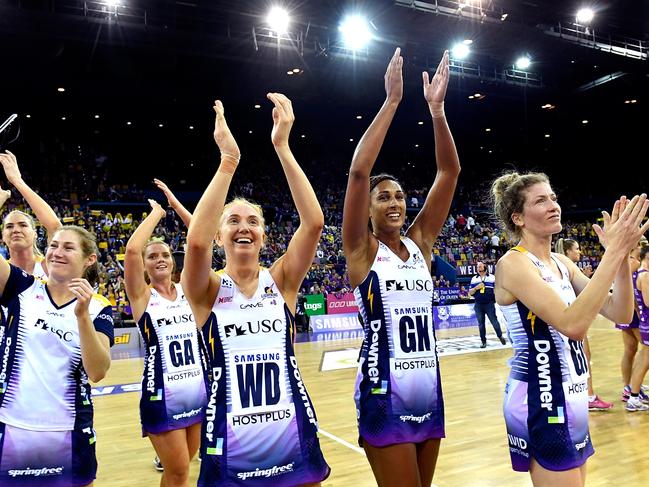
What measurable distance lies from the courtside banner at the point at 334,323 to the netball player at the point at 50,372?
1168 centimetres

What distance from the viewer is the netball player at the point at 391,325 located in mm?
2148

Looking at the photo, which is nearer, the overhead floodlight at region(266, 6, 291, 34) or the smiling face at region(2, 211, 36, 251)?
Result: the smiling face at region(2, 211, 36, 251)

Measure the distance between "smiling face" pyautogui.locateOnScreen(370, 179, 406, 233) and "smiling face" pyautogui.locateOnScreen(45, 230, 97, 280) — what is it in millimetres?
1384

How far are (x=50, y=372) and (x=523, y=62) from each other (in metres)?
16.7

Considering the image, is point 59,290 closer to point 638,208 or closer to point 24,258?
point 24,258

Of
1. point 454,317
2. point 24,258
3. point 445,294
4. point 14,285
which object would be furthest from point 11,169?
point 445,294

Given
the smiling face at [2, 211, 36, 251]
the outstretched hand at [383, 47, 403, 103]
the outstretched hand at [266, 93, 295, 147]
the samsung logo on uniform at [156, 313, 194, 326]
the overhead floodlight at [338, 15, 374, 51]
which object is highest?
the overhead floodlight at [338, 15, 374, 51]

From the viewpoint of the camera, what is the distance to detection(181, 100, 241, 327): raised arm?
171 centimetres

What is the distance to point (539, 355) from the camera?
209cm

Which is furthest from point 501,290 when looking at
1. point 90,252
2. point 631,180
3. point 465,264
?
point 631,180

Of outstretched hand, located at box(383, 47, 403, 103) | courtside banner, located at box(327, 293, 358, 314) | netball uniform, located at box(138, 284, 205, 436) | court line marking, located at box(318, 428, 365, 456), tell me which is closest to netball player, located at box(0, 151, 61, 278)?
netball uniform, located at box(138, 284, 205, 436)

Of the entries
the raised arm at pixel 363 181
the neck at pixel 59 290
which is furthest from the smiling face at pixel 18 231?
the raised arm at pixel 363 181

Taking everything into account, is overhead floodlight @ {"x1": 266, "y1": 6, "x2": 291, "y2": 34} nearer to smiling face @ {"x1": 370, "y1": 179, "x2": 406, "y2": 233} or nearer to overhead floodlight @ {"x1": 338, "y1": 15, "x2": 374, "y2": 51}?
overhead floodlight @ {"x1": 338, "y1": 15, "x2": 374, "y2": 51}

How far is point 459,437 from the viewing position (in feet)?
15.7
